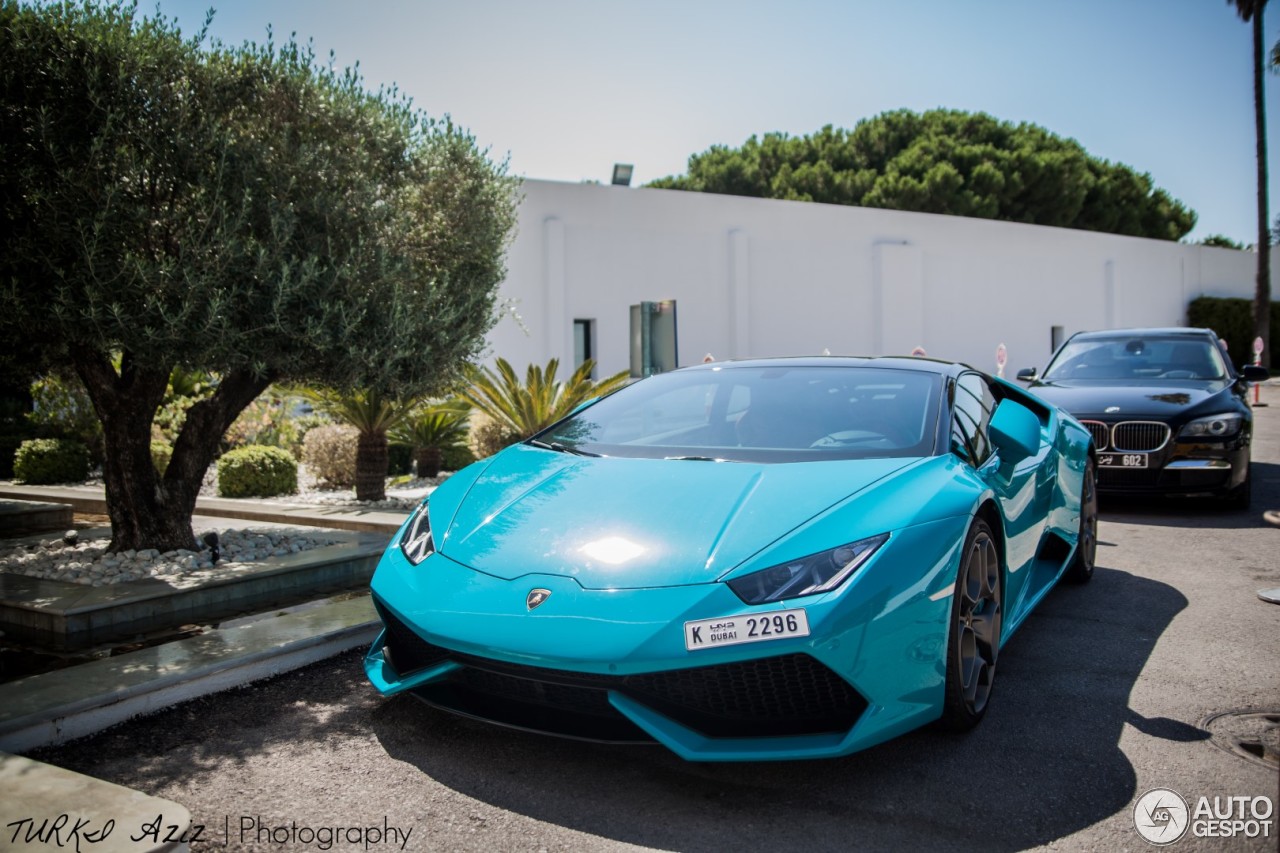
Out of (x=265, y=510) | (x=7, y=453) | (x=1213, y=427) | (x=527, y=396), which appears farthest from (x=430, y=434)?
(x=1213, y=427)

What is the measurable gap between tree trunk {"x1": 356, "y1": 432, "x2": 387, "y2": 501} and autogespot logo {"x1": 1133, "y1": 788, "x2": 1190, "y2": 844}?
25.4 feet

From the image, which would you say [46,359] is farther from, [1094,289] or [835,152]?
[835,152]

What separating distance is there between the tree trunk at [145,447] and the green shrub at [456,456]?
6.14 meters

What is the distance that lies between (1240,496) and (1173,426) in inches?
37.4

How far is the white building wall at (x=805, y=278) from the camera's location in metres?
20.7

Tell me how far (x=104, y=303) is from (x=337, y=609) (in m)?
1.94

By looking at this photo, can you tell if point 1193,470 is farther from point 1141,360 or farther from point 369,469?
point 369,469

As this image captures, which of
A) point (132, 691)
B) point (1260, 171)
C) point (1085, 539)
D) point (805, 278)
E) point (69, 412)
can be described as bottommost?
point (132, 691)

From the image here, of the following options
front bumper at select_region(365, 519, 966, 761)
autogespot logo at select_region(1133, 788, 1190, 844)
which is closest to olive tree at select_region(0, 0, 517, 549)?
front bumper at select_region(365, 519, 966, 761)

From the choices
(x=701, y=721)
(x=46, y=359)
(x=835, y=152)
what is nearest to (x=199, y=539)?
(x=46, y=359)

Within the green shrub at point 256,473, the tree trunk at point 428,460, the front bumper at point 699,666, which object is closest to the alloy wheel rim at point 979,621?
the front bumper at point 699,666

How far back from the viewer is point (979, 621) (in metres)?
3.37

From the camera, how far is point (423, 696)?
305cm

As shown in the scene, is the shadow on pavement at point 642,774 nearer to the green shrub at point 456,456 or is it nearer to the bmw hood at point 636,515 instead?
the bmw hood at point 636,515
